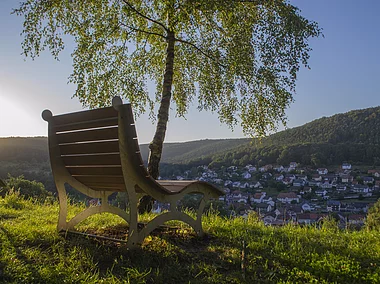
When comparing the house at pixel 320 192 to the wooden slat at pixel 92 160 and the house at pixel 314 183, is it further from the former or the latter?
the wooden slat at pixel 92 160

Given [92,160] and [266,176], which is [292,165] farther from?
[92,160]

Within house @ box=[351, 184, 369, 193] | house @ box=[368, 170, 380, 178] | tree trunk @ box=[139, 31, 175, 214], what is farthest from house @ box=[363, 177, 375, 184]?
tree trunk @ box=[139, 31, 175, 214]

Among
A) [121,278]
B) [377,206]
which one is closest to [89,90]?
[121,278]

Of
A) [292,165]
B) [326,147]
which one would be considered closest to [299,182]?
[292,165]

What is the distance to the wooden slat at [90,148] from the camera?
3199mm

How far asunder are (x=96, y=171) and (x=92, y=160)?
122 mm

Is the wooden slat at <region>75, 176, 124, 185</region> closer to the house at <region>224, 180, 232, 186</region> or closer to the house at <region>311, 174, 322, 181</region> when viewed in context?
the house at <region>224, 180, 232, 186</region>

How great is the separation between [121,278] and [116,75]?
5982 millimetres

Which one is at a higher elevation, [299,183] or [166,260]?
[166,260]

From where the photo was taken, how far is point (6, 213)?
18.6ft

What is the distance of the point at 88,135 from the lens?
3434 mm

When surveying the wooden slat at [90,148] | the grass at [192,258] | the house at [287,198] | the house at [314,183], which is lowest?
the house at [287,198]

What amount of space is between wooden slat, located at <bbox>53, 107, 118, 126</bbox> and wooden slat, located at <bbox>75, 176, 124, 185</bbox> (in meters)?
0.59

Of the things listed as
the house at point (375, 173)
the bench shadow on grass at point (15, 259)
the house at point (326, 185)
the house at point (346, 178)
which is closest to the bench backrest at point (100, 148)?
the bench shadow on grass at point (15, 259)
